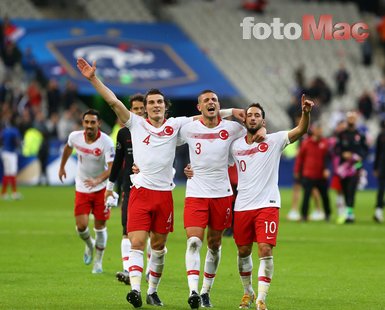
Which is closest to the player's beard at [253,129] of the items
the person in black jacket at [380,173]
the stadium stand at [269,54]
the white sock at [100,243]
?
the white sock at [100,243]

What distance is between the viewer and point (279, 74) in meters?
49.2

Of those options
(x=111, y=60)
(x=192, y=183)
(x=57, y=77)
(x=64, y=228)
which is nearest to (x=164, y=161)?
(x=192, y=183)

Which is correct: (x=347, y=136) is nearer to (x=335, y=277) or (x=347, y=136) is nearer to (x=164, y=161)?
(x=335, y=277)

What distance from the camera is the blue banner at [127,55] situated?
44528 mm

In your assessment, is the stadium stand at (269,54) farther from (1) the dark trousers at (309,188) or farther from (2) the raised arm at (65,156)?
(2) the raised arm at (65,156)

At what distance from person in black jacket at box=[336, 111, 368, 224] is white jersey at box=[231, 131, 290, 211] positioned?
1317 cm

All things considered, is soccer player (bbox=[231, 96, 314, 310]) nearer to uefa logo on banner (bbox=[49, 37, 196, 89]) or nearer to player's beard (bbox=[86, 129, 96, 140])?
player's beard (bbox=[86, 129, 96, 140])

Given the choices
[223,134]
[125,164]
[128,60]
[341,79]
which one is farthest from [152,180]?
[341,79]

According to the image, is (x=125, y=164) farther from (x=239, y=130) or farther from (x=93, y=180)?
(x=239, y=130)

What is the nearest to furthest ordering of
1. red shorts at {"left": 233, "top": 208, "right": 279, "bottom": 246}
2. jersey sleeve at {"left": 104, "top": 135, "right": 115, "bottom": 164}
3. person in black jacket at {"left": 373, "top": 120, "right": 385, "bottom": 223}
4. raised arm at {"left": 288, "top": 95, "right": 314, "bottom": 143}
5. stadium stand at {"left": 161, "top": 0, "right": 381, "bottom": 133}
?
raised arm at {"left": 288, "top": 95, "right": 314, "bottom": 143} → red shorts at {"left": 233, "top": 208, "right": 279, "bottom": 246} → jersey sleeve at {"left": 104, "top": 135, "right": 115, "bottom": 164} → person in black jacket at {"left": 373, "top": 120, "right": 385, "bottom": 223} → stadium stand at {"left": 161, "top": 0, "right": 381, "bottom": 133}

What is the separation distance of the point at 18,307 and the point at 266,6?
3957 cm

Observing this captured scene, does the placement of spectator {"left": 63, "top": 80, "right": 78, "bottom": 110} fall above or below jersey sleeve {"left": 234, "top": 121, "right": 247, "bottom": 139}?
above

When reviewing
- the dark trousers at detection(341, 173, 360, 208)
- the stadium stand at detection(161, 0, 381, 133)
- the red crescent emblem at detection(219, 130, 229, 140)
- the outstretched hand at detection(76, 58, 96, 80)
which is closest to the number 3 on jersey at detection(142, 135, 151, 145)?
the red crescent emblem at detection(219, 130, 229, 140)

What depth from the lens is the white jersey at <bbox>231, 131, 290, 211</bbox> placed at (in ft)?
41.8
